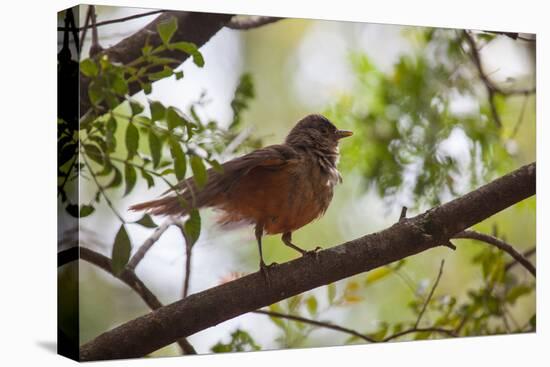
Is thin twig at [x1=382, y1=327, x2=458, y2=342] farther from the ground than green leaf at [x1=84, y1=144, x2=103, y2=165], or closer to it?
closer to it

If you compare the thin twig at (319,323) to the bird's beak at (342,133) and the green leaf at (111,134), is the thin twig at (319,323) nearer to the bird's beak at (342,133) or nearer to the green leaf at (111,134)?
the bird's beak at (342,133)

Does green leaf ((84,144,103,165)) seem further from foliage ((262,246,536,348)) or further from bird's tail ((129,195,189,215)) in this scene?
foliage ((262,246,536,348))

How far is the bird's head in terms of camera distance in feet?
14.4

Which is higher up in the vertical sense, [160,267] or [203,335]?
[160,267]

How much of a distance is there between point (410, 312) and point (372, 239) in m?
0.92

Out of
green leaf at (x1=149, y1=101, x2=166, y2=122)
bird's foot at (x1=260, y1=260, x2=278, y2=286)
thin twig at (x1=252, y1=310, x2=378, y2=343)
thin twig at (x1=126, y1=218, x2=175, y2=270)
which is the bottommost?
thin twig at (x1=252, y1=310, x2=378, y2=343)

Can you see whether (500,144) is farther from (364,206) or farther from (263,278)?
(263,278)

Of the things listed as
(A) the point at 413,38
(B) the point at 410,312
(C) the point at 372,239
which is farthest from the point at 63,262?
(A) the point at 413,38

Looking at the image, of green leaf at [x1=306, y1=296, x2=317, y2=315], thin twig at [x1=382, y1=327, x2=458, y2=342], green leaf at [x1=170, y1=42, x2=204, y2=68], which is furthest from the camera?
thin twig at [x1=382, y1=327, x2=458, y2=342]

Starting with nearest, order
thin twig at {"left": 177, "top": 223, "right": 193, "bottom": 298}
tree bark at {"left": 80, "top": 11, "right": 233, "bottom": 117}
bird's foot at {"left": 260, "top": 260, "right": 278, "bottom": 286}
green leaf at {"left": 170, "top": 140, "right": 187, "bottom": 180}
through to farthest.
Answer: green leaf at {"left": 170, "top": 140, "right": 187, "bottom": 180}, tree bark at {"left": 80, "top": 11, "right": 233, "bottom": 117}, bird's foot at {"left": 260, "top": 260, "right": 278, "bottom": 286}, thin twig at {"left": 177, "top": 223, "right": 193, "bottom": 298}

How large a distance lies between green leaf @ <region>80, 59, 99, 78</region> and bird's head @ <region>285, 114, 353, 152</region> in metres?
1.12

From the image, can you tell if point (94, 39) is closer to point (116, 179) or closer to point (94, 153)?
point (94, 153)

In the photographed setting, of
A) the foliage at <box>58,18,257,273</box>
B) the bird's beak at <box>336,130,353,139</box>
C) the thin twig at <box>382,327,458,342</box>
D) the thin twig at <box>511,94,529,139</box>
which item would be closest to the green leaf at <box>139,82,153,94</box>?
the foliage at <box>58,18,257,273</box>

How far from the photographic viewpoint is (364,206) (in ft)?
15.6
